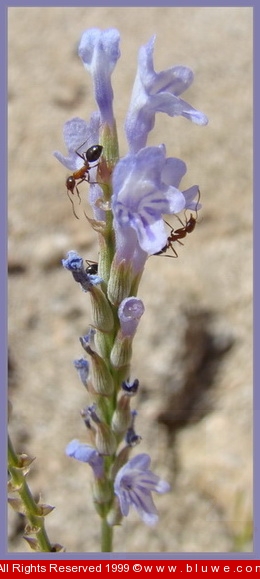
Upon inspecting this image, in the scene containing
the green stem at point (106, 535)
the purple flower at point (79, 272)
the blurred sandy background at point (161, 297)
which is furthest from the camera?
the blurred sandy background at point (161, 297)

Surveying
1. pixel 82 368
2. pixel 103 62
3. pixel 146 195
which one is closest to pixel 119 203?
pixel 146 195

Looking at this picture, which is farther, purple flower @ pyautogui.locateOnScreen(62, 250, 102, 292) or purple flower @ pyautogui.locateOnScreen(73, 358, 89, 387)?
purple flower @ pyautogui.locateOnScreen(73, 358, 89, 387)

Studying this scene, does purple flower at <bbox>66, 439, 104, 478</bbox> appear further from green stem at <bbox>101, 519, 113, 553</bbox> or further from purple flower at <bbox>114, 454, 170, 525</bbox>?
green stem at <bbox>101, 519, 113, 553</bbox>

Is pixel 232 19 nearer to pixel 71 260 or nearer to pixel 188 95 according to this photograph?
pixel 188 95

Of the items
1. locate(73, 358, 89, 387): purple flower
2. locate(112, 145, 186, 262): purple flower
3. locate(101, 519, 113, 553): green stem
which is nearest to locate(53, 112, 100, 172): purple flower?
locate(112, 145, 186, 262): purple flower

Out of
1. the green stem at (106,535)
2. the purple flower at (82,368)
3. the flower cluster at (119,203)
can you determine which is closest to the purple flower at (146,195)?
the flower cluster at (119,203)

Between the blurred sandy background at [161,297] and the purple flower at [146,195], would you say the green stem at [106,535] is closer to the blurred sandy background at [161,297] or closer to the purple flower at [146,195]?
the blurred sandy background at [161,297]
